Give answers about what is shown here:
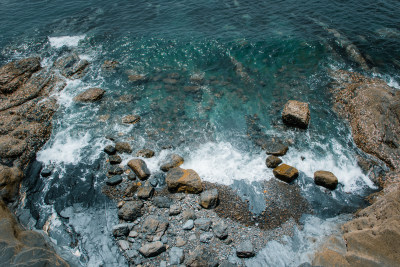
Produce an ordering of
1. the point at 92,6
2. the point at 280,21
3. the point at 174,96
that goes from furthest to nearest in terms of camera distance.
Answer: the point at 92,6
the point at 280,21
the point at 174,96

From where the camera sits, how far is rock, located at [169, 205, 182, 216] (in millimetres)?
13547

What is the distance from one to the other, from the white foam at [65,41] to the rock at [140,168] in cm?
1873

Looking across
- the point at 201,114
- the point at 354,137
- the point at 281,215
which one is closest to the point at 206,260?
the point at 281,215

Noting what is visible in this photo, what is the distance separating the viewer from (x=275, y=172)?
1537cm

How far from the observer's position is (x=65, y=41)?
28.1 metres

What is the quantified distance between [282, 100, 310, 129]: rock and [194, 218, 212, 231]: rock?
31.7 ft

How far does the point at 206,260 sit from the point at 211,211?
2.76 meters

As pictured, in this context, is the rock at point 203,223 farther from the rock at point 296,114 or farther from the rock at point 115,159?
the rock at point 296,114

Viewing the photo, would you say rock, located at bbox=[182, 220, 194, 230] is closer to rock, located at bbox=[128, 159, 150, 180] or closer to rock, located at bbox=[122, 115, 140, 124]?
rock, located at bbox=[128, 159, 150, 180]

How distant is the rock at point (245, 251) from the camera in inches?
463

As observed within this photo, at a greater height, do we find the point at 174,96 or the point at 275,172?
the point at 174,96

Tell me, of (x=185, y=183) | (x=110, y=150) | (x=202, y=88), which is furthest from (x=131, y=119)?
(x=185, y=183)

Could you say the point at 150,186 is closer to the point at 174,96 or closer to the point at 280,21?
the point at 174,96

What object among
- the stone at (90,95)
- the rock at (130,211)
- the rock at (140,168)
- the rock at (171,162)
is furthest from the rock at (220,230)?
the stone at (90,95)
